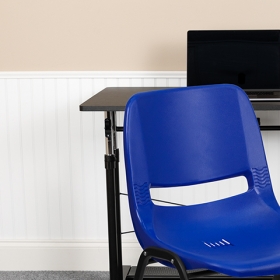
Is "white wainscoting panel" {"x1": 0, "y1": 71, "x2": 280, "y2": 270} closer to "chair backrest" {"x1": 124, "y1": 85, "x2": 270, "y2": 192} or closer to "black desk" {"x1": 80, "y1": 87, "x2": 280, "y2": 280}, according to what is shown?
"black desk" {"x1": 80, "y1": 87, "x2": 280, "y2": 280}

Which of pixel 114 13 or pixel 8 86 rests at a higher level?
pixel 114 13

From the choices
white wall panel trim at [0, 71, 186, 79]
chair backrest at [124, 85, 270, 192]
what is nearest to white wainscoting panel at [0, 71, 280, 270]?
white wall panel trim at [0, 71, 186, 79]

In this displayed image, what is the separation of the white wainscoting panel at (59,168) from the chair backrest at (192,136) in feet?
2.60

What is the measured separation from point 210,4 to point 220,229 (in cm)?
117

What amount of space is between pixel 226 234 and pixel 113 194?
1.92 ft

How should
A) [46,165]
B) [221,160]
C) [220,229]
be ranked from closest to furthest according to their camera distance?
[220,229] < [221,160] < [46,165]

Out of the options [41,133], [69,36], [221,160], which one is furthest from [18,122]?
[221,160]

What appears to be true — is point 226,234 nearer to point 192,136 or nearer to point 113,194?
point 192,136

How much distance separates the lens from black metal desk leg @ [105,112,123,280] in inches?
82.4

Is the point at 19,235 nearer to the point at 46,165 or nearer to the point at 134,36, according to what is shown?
the point at 46,165

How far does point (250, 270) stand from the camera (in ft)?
4.57

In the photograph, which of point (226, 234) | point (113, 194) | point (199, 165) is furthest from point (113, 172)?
point (226, 234)

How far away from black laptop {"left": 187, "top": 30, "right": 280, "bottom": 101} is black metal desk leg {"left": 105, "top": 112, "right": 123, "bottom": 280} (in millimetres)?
366

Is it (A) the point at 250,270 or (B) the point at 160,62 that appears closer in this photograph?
(A) the point at 250,270
